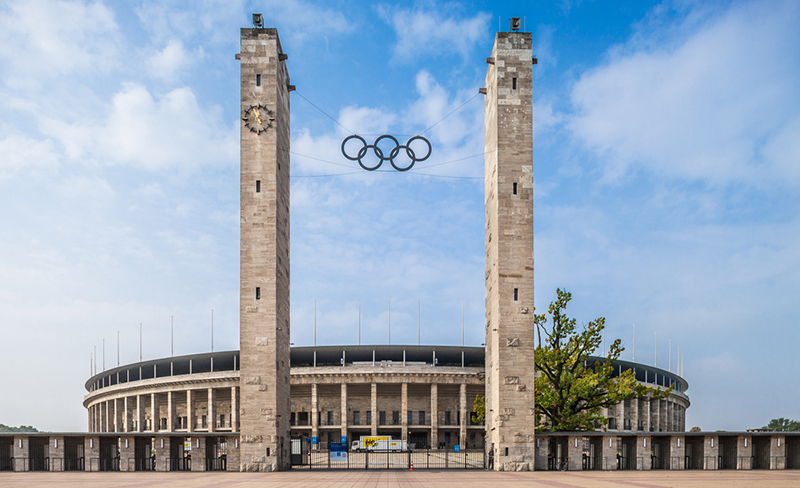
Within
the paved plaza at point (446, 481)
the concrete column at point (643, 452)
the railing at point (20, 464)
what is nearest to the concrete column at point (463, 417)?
the concrete column at point (643, 452)

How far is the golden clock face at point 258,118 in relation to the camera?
4116cm

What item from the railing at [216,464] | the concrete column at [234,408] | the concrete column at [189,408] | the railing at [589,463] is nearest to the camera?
the railing at [589,463]

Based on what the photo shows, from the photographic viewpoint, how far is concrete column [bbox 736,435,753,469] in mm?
40062

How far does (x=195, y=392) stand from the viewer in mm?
88125

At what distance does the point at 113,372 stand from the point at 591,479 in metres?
86.5

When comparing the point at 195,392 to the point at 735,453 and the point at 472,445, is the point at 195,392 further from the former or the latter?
the point at 735,453

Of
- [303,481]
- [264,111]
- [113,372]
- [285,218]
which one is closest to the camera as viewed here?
[303,481]

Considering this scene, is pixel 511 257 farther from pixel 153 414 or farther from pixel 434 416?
pixel 153 414

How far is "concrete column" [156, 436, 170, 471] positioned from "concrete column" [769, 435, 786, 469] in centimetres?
3640

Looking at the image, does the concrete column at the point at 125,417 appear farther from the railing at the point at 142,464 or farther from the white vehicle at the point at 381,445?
the railing at the point at 142,464

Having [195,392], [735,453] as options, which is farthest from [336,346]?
[735,453]

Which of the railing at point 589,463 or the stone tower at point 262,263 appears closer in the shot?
the stone tower at point 262,263

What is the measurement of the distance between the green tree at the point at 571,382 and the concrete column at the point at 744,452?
5.61 metres

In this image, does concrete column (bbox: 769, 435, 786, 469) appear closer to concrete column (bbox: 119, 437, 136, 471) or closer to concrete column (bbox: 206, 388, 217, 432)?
concrete column (bbox: 119, 437, 136, 471)
